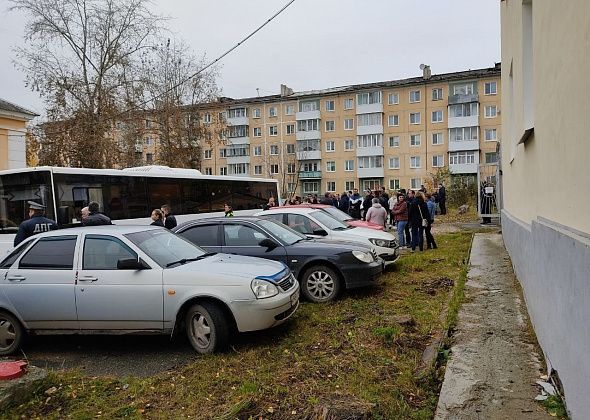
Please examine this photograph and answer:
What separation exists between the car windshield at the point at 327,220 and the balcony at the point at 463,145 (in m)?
48.1

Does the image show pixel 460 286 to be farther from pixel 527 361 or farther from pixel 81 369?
pixel 81 369

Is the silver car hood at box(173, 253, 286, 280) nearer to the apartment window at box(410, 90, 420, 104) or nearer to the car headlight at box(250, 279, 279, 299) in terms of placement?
the car headlight at box(250, 279, 279, 299)

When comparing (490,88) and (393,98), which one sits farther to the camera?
(393,98)

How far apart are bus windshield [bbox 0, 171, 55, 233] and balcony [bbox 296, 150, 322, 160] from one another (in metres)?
→ 54.3

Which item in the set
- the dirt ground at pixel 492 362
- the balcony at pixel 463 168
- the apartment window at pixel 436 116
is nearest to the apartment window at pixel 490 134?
the balcony at pixel 463 168

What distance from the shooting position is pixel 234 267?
5.90m

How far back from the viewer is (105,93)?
27094 millimetres

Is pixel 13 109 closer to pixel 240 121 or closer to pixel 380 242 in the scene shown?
pixel 380 242

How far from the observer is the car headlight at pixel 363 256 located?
792cm

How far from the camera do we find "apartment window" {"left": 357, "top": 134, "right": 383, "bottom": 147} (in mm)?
60812

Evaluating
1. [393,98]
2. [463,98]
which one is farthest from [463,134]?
[393,98]

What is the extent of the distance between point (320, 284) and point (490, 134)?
174 feet

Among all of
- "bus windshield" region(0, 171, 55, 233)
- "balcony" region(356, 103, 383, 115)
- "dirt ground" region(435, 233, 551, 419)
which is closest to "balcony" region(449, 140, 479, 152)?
"balcony" region(356, 103, 383, 115)

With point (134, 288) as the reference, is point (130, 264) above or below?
above
